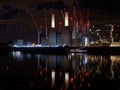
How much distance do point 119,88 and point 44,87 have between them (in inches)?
151

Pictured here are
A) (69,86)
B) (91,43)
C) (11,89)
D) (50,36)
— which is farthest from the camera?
(50,36)

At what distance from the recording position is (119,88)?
40.8 feet

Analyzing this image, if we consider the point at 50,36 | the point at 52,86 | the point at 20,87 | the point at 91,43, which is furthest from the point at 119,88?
the point at 50,36

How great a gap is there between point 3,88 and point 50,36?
137 metres

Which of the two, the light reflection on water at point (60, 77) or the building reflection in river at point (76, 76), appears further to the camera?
the building reflection in river at point (76, 76)

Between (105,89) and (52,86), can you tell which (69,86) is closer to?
(52,86)

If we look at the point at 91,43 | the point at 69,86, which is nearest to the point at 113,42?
the point at 91,43

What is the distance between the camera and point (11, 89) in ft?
40.1

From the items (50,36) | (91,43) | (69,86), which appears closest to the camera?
(69,86)

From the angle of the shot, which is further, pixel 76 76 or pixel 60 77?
pixel 76 76

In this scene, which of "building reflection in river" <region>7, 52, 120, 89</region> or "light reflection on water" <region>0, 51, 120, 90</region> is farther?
"building reflection in river" <region>7, 52, 120, 89</region>

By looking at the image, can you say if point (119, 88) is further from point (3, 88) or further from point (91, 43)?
point (91, 43)

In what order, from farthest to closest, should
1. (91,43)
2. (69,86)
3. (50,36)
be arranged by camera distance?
(50,36)
(91,43)
(69,86)

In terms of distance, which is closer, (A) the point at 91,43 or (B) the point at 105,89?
(B) the point at 105,89
